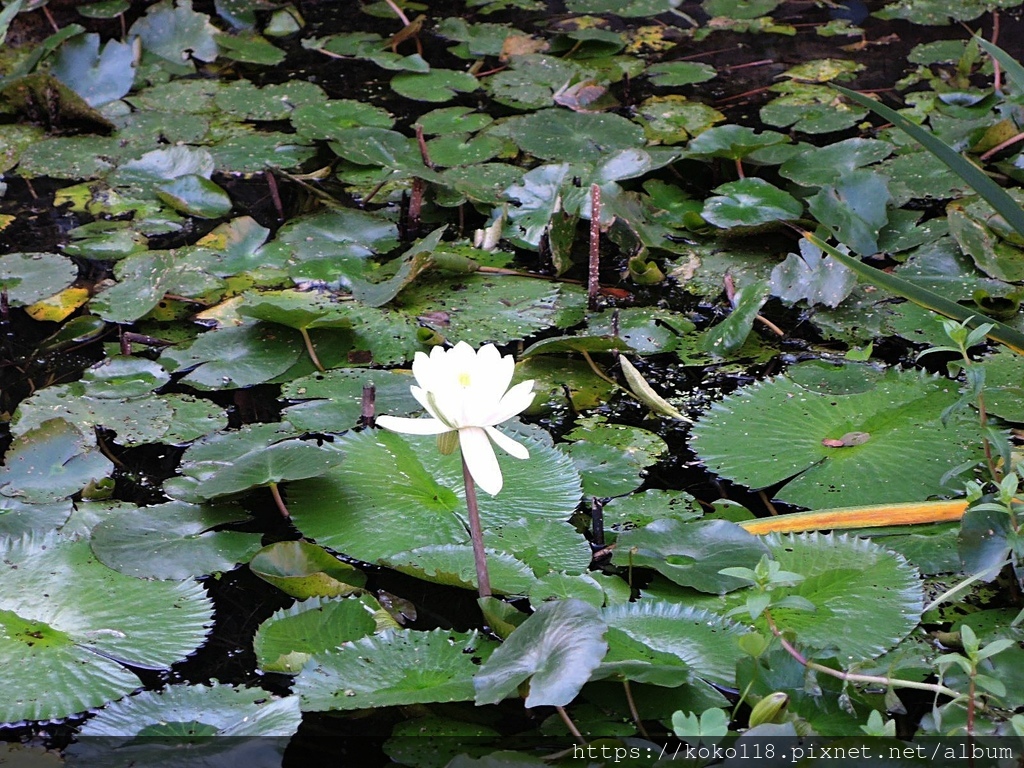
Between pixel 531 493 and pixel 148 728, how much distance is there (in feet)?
2.03

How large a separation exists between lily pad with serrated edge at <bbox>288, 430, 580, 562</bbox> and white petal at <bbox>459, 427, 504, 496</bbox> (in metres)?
0.31

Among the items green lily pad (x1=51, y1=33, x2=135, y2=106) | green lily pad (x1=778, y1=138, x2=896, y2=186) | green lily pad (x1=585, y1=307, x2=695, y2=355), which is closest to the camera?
green lily pad (x1=585, y1=307, x2=695, y2=355)

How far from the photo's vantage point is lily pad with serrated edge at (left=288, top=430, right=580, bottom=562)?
4.75ft

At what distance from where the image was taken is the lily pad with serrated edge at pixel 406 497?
1447 millimetres

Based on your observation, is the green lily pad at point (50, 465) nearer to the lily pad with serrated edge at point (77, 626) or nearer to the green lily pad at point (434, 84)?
the lily pad with serrated edge at point (77, 626)

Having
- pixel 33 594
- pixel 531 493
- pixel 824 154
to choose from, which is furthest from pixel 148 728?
pixel 824 154

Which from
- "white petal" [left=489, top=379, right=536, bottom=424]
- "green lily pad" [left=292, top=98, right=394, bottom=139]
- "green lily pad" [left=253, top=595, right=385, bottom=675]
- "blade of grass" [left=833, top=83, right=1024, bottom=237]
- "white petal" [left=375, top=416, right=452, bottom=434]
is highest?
"blade of grass" [left=833, top=83, right=1024, bottom=237]

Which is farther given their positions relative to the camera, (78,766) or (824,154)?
(824,154)

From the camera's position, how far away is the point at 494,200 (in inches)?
95.1

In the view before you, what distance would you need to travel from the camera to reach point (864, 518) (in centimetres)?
146

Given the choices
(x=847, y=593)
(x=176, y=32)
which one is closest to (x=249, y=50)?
(x=176, y=32)

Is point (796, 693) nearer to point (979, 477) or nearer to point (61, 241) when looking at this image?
point (979, 477)

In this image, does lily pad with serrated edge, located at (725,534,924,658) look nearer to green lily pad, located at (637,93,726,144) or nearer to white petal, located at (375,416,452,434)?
white petal, located at (375,416,452,434)

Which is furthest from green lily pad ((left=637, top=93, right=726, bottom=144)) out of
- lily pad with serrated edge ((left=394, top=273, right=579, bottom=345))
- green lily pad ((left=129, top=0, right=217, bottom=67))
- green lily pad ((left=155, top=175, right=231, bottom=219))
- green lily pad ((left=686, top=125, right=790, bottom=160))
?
green lily pad ((left=129, top=0, right=217, bottom=67))
